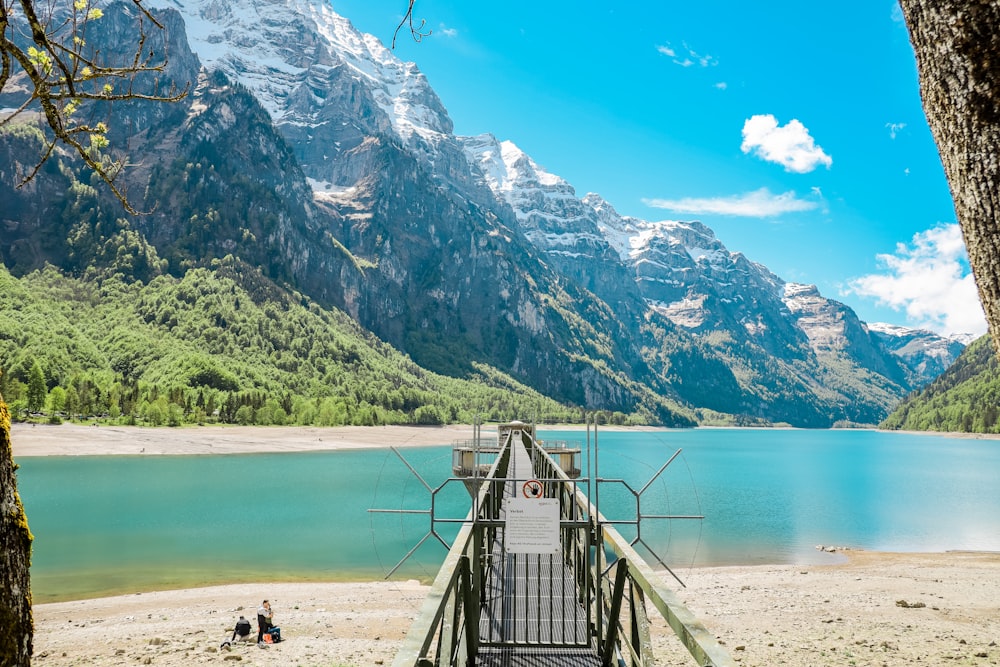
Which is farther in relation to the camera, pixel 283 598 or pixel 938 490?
pixel 938 490

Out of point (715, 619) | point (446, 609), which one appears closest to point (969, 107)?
point (446, 609)

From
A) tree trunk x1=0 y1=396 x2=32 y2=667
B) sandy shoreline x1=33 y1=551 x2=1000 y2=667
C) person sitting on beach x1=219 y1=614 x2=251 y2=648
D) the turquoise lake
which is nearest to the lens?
tree trunk x1=0 y1=396 x2=32 y2=667

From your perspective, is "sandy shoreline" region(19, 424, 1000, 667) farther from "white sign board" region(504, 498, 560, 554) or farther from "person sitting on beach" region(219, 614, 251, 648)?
"white sign board" region(504, 498, 560, 554)

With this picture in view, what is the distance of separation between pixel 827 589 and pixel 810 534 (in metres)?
16.9

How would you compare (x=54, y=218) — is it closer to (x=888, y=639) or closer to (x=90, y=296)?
(x=90, y=296)

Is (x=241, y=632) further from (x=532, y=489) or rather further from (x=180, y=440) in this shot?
(x=180, y=440)

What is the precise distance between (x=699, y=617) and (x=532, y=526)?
1739 cm

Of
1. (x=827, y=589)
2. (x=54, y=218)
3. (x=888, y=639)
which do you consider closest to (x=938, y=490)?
(x=827, y=589)

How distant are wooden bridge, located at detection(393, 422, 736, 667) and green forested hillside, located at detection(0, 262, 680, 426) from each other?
3132 inches

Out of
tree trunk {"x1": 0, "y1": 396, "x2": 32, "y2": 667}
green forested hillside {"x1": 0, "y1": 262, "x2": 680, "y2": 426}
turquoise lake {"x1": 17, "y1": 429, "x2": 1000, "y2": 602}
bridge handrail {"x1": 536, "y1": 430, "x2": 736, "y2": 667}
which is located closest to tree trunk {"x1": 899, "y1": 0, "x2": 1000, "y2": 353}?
bridge handrail {"x1": 536, "y1": 430, "x2": 736, "y2": 667}

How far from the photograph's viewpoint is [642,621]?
615cm

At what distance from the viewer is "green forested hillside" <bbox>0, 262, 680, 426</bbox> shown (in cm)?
10069

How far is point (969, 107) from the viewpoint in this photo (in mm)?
2420

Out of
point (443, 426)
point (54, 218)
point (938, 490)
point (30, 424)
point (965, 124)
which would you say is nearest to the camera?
point (965, 124)
